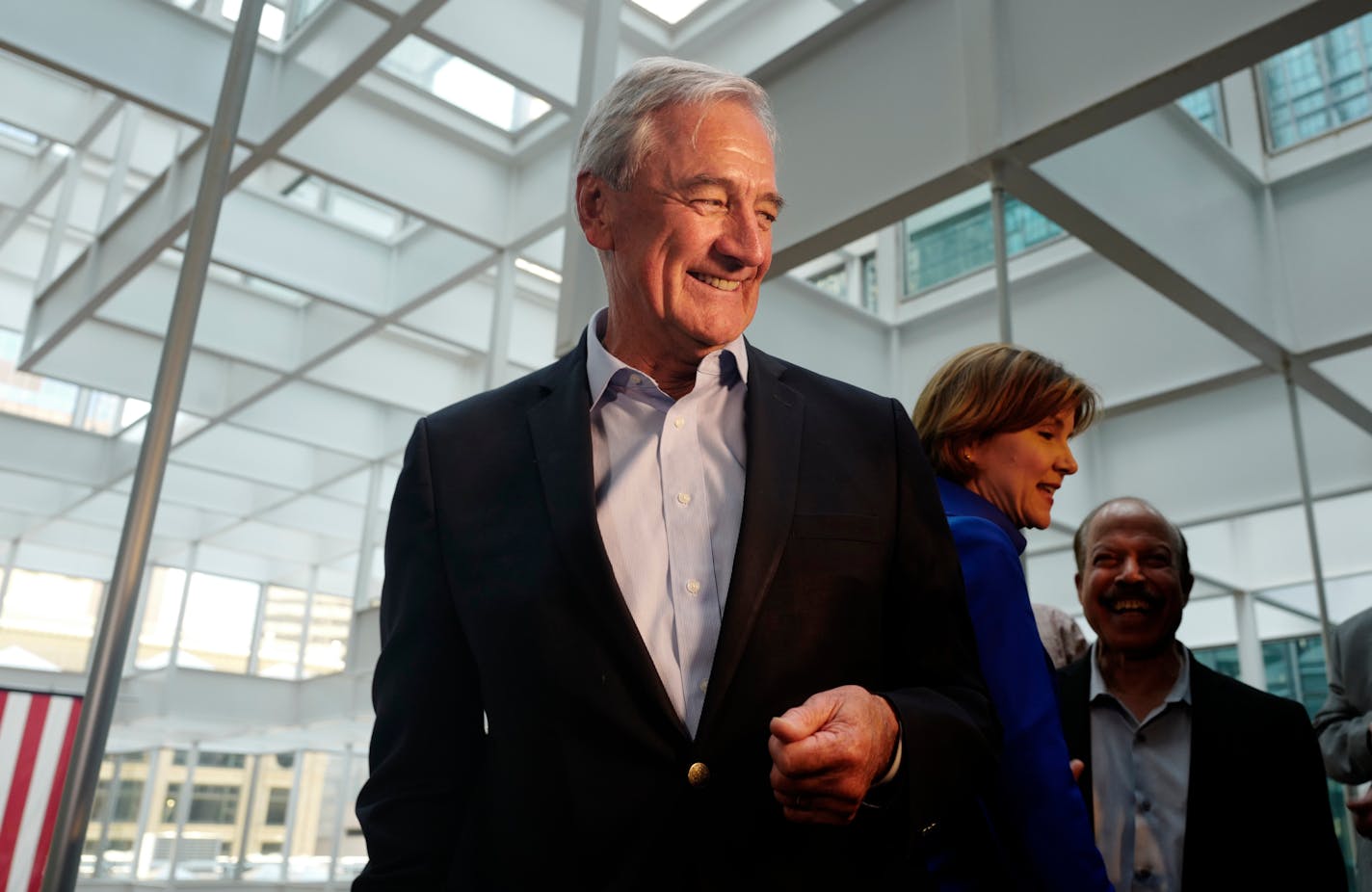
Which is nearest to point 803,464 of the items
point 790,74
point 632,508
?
point 632,508

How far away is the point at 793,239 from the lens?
5.62 m

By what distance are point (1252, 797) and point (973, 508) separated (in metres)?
1.06

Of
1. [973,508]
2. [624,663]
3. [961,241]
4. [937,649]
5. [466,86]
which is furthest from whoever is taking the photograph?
[961,241]

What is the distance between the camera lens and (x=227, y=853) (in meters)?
22.0

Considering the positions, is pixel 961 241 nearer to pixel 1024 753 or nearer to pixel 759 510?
pixel 1024 753

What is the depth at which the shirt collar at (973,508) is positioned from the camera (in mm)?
2131

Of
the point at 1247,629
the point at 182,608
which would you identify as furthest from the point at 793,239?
the point at 182,608

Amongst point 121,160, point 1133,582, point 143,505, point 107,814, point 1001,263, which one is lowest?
point 107,814

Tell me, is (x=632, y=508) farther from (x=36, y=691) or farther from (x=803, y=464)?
(x=36, y=691)

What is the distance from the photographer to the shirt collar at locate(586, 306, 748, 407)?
1.63m

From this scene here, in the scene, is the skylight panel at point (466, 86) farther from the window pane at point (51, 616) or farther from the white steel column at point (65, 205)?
the window pane at point (51, 616)

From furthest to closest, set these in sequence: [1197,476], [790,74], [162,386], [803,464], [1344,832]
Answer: [1344,832]
[1197,476]
[790,74]
[162,386]
[803,464]

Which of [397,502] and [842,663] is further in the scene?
[397,502]

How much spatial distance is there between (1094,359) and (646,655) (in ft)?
25.2
